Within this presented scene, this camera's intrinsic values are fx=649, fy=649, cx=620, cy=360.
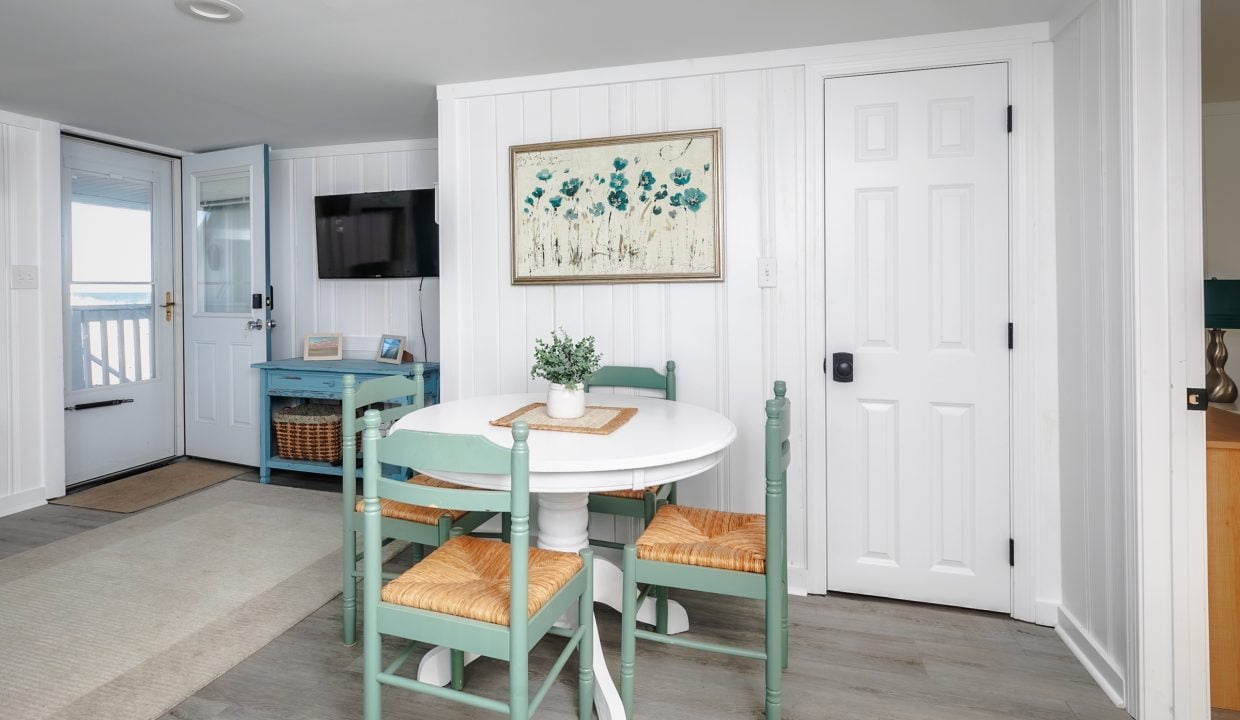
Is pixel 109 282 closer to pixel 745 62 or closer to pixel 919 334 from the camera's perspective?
pixel 745 62

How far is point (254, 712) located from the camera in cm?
190

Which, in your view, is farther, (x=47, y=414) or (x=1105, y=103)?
Result: (x=47, y=414)

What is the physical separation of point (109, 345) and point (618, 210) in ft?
12.5

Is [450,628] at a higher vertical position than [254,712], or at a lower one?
higher

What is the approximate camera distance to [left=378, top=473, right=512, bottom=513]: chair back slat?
1.48 meters

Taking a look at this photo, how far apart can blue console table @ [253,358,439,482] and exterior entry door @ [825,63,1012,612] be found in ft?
8.47

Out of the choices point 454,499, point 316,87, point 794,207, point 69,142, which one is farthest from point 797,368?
point 69,142

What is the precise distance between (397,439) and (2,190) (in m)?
3.81

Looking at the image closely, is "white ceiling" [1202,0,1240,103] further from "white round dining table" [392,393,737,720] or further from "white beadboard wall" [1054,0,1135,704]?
"white round dining table" [392,393,737,720]

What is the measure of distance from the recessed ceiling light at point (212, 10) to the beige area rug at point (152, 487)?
2796 mm

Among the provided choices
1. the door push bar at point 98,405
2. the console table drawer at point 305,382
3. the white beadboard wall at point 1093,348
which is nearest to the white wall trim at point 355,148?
the console table drawer at point 305,382

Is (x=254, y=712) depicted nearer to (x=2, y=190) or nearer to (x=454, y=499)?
(x=454, y=499)

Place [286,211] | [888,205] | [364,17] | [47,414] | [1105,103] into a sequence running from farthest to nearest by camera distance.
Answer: [286,211] → [47,414] → [888,205] → [364,17] → [1105,103]

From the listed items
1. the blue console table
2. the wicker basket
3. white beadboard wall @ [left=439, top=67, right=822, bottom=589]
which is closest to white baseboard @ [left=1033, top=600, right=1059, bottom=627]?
white beadboard wall @ [left=439, top=67, right=822, bottom=589]
